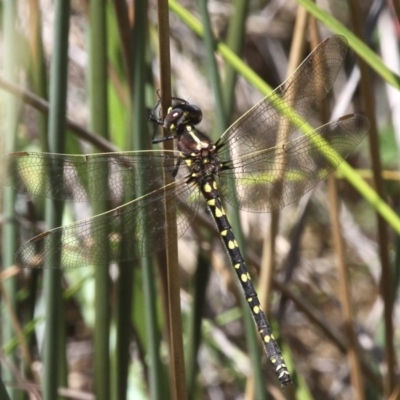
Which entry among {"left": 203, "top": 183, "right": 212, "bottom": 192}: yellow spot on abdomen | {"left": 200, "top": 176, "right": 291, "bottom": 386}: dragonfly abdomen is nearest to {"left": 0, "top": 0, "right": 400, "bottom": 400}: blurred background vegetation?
{"left": 200, "top": 176, "right": 291, "bottom": 386}: dragonfly abdomen

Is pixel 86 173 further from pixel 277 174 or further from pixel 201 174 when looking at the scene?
pixel 277 174

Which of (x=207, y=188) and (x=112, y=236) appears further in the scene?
(x=207, y=188)

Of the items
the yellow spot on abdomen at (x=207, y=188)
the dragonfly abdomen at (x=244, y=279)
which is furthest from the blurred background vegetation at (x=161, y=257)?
the yellow spot on abdomen at (x=207, y=188)

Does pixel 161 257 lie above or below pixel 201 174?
below

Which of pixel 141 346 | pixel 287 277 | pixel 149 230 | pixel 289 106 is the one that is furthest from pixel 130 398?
pixel 289 106

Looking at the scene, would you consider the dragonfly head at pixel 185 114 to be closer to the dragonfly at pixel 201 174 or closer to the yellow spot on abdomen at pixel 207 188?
the dragonfly at pixel 201 174

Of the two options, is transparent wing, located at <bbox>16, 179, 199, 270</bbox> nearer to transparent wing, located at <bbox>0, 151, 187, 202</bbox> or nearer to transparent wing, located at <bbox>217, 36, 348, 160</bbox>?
transparent wing, located at <bbox>0, 151, 187, 202</bbox>

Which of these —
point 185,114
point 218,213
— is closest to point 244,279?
point 218,213
